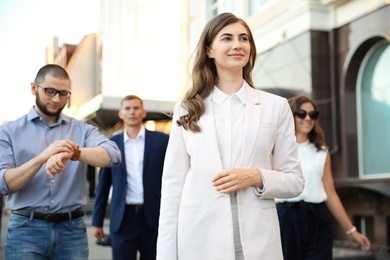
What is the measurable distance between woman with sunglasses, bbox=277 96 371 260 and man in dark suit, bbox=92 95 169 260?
61.1 inches

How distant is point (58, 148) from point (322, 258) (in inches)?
98.6

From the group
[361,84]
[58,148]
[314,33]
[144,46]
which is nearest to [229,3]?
[314,33]

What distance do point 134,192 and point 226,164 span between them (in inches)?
132

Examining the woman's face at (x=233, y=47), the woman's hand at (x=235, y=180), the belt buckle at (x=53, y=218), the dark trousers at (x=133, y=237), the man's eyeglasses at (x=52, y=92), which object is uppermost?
the woman's face at (x=233, y=47)

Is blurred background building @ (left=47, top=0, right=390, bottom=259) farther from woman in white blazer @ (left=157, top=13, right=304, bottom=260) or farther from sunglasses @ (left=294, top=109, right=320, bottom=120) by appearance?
woman in white blazer @ (left=157, top=13, right=304, bottom=260)

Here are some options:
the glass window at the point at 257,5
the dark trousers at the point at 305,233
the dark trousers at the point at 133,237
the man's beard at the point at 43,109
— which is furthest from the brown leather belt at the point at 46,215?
the glass window at the point at 257,5

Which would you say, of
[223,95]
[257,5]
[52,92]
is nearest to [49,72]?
[52,92]

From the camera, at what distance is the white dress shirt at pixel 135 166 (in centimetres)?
609

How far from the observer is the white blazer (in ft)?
9.18

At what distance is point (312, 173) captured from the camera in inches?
201

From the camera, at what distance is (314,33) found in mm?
12031

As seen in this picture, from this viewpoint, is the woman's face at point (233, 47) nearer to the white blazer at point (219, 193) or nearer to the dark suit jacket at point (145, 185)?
the white blazer at point (219, 193)

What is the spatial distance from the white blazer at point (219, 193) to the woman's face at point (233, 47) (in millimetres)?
183

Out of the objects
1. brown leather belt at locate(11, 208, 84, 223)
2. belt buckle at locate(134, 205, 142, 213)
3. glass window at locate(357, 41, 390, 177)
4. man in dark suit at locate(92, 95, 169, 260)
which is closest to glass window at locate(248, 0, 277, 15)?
glass window at locate(357, 41, 390, 177)
